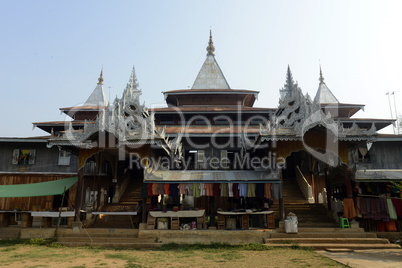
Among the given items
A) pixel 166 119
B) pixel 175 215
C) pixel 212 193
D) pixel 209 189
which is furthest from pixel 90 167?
pixel 212 193

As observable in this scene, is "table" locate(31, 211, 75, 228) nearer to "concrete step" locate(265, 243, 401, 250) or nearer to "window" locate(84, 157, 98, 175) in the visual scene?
"window" locate(84, 157, 98, 175)

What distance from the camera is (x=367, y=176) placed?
1620cm

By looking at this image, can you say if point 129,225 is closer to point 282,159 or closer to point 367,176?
point 282,159

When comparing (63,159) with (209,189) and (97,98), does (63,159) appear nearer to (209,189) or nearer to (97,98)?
(97,98)

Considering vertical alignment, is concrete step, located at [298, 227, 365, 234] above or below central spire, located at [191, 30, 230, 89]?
below

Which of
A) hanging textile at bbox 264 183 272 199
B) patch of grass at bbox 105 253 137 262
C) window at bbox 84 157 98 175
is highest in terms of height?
window at bbox 84 157 98 175

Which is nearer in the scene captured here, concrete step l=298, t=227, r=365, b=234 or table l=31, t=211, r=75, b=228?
concrete step l=298, t=227, r=365, b=234

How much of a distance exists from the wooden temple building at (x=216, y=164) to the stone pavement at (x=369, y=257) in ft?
9.78

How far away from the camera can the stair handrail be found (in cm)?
1988

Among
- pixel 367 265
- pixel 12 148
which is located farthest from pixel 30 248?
pixel 367 265

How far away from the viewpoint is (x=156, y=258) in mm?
11602

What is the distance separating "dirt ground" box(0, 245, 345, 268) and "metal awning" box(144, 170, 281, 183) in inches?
155

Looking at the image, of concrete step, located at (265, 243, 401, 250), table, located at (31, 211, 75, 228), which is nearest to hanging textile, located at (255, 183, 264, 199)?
concrete step, located at (265, 243, 401, 250)

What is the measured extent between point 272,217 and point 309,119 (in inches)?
224
